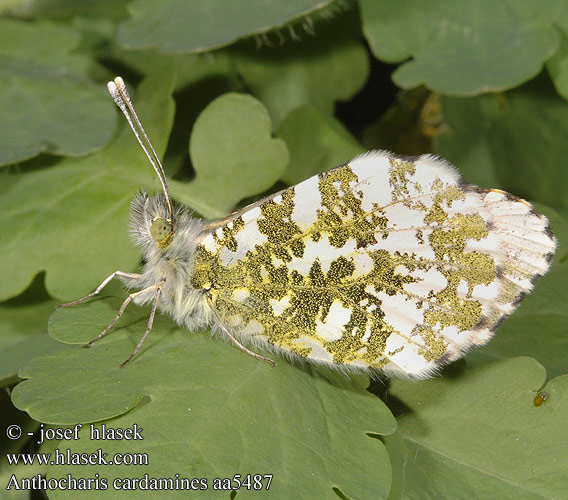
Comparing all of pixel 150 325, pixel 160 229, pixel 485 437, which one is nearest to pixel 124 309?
pixel 150 325

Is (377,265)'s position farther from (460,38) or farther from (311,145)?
(460,38)

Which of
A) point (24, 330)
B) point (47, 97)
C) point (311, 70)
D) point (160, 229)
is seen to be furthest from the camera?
point (311, 70)

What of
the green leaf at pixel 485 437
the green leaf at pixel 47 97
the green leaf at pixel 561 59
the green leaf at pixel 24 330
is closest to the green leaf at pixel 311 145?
the green leaf at pixel 47 97

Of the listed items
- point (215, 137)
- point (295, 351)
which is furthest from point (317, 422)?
point (215, 137)

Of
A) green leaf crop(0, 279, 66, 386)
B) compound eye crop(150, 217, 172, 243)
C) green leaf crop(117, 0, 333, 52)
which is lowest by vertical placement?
green leaf crop(0, 279, 66, 386)

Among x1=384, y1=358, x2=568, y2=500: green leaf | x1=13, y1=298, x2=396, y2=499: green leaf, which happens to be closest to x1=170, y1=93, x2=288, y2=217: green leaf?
x1=13, y1=298, x2=396, y2=499: green leaf

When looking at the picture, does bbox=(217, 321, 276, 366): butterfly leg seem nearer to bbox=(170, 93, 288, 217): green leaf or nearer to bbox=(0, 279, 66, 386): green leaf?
bbox=(0, 279, 66, 386): green leaf

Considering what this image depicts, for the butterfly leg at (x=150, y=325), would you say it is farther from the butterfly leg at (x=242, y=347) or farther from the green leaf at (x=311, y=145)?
the green leaf at (x=311, y=145)
